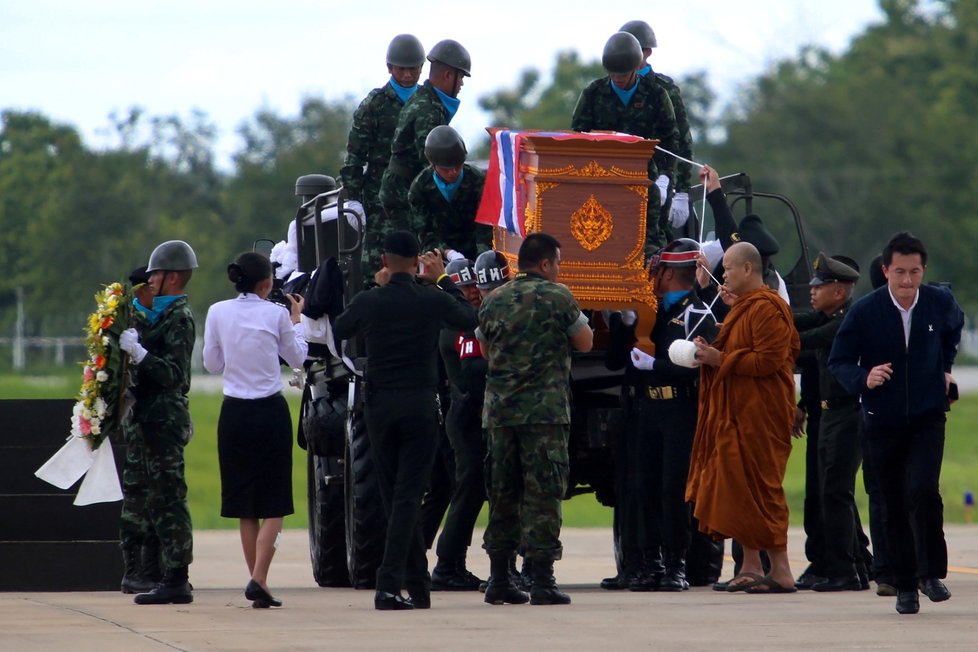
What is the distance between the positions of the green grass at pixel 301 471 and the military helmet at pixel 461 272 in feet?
35.0

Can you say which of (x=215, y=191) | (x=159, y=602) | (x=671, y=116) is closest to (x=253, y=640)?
(x=159, y=602)

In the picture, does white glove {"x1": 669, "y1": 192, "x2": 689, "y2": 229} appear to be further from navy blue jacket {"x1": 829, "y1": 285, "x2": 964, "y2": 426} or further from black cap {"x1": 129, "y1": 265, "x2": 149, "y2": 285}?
black cap {"x1": 129, "y1": 265, "x2": 149, "y2": 285}

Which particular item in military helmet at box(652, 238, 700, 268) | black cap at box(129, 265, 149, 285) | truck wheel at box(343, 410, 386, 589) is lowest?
truck wheel at box(343, 410, 386, 589)

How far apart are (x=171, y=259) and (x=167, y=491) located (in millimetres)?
1316

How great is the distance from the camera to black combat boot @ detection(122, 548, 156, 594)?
11.9m

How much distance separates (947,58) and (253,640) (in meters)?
65.4

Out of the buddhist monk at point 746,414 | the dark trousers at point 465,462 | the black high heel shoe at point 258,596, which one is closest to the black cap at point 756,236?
the buddhist monk at point 746,414

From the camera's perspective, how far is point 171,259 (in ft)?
37.7

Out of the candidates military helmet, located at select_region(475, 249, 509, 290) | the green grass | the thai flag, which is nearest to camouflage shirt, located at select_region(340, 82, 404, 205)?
the thai flag

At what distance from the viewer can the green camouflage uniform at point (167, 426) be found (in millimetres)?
11305

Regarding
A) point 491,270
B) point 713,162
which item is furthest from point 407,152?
point 713,162

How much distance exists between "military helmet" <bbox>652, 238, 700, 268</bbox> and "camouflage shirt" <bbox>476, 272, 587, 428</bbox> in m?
1.18

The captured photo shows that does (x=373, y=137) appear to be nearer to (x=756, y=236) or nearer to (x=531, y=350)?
(x=756, y=236)

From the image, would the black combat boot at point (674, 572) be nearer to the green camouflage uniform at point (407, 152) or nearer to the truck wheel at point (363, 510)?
the truck wheel at point (363, 510)
